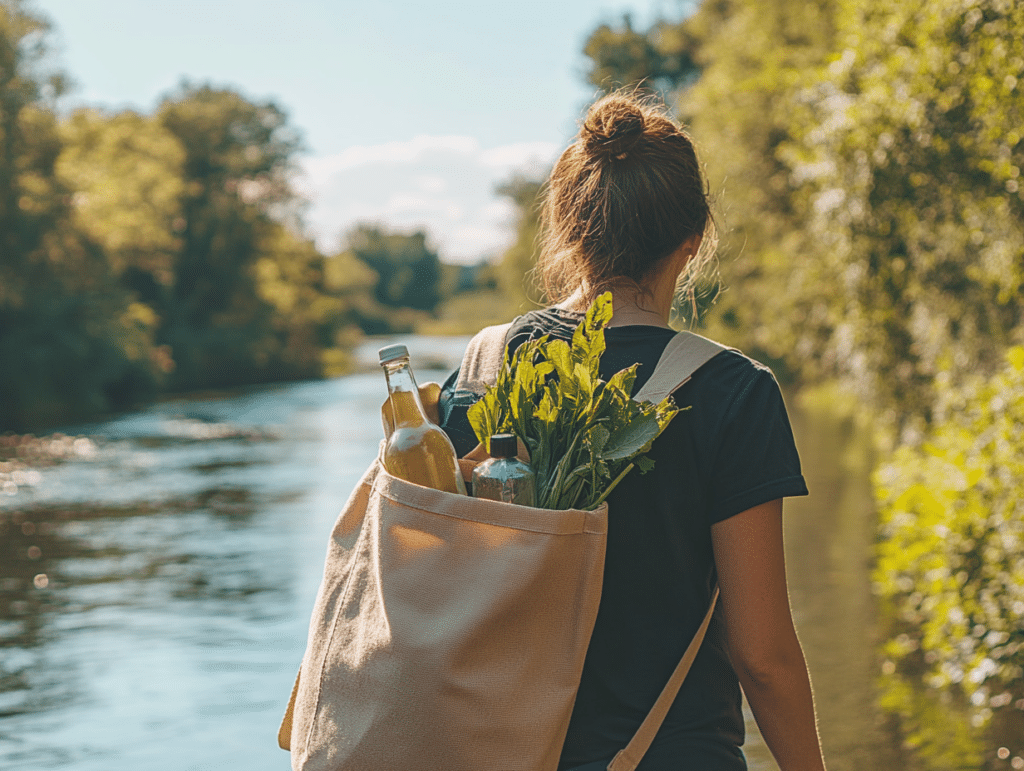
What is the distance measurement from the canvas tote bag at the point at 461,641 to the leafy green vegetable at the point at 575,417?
0.27 feet

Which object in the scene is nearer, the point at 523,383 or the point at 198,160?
the point at 523,383

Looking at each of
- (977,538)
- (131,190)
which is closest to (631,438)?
(977,538)

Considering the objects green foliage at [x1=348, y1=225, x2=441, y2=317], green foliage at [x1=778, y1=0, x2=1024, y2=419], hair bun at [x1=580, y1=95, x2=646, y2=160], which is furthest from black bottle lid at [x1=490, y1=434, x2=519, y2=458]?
green foliage at [x1=348, y1=225, x2=441, y2=317]

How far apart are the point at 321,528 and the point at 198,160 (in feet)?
115

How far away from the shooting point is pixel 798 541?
1134cm

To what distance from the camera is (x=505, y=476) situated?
1.48 meters

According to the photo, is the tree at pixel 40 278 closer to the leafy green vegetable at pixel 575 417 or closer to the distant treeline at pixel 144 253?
the distant treeline at pixel 144 253

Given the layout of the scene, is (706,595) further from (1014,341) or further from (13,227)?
(13,227)

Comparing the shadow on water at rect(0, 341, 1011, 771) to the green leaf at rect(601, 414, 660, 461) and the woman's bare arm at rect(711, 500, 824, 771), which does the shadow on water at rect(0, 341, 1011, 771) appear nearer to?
the woman's bare arm at rect(711, 500, 824, 771)

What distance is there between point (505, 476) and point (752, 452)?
34 centimetres

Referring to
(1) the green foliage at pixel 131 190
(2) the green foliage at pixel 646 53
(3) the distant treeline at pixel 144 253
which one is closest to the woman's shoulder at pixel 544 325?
(3) the distant treeline at pixel 144 253

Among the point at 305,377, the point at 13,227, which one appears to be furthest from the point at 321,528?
the point at 305,377

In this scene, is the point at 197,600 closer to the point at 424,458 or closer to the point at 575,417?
the point at 424,458

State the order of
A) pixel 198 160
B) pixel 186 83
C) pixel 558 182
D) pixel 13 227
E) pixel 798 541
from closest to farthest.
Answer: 1. pixel 558 182
2. pixel 798 541
3. pixel 13 227
4. pixel 198 160
5. pixel 186 83
